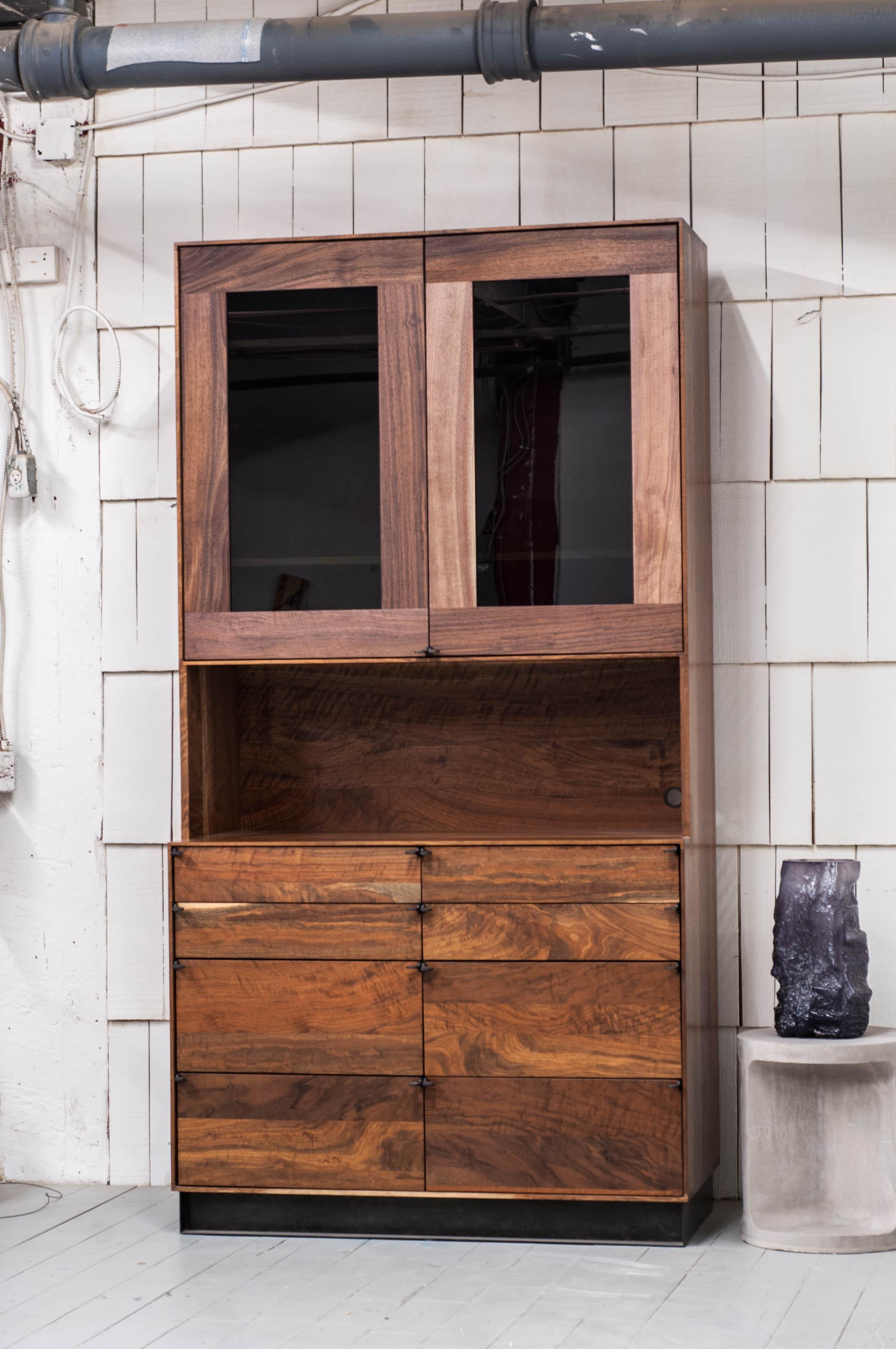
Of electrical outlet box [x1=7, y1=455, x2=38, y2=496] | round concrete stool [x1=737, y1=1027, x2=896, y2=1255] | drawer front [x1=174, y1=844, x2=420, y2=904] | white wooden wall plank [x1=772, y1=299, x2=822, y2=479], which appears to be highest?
white wooden wall plank [x1=772, y1=299, x2=822, y2=479]

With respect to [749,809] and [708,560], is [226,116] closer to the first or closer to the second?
[708,560]

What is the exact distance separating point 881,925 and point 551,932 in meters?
0.80

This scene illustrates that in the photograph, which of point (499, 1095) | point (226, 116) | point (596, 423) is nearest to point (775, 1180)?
point (499, 1095)

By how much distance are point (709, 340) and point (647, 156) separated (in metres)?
0.45

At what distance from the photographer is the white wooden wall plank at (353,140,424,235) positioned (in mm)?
3301

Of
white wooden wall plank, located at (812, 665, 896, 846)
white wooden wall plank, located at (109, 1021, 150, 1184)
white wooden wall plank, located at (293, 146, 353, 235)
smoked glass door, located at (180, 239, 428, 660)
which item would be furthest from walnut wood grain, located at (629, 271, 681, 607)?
white wooden wall plank, located at (109, 1021, 150, 1184)

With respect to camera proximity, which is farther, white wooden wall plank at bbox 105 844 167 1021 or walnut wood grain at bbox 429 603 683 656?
white wooden wall plank at bbox 105 844 167 1021

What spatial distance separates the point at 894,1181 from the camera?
9.16ft

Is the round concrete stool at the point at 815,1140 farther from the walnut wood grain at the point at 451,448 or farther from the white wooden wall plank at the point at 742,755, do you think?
the walnut wood grain at the point at 451,448

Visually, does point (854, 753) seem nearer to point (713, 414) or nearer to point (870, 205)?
point (713, 414)

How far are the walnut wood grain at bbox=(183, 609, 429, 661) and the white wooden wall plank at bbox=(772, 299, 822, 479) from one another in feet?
3.04

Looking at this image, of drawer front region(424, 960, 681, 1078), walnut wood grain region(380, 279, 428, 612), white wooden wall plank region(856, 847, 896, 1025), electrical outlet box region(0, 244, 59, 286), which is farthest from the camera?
electrical outlet box region(0, 244, 59, 286)

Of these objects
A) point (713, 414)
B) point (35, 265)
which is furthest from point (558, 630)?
point (35, 265)

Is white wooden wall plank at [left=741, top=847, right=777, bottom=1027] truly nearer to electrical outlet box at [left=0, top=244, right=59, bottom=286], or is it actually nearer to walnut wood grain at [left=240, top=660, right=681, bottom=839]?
walnut wood grain at [left=240, top=660, right=681, bottom=839]
